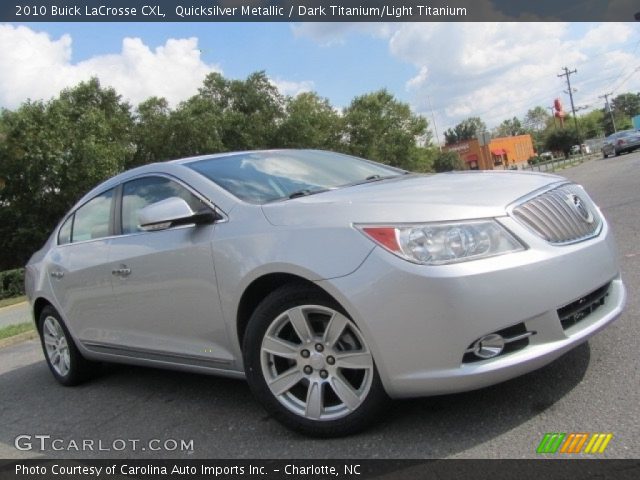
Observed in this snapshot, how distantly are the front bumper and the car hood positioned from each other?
18 centimetres

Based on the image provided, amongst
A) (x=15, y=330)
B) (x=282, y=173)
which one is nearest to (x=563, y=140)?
(x=15, y=330)

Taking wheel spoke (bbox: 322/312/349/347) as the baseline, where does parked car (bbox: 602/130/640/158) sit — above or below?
above

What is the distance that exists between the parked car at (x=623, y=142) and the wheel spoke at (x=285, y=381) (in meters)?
38.7

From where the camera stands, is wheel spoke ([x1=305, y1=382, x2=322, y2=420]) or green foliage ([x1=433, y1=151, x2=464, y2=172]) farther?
green foliage ([x1=433, y1=151, x2=464, y2=172])

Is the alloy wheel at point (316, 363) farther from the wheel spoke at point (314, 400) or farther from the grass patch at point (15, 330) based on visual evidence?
the grass patch at point (15, 330)

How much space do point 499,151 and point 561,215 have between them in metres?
96.3

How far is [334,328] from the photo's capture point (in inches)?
117

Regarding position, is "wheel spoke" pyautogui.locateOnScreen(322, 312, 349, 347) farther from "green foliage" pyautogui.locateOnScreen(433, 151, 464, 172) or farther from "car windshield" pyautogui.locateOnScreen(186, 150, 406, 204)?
"green foliage" pyautogui.locateOnScreen(433, 151, 464, 172)

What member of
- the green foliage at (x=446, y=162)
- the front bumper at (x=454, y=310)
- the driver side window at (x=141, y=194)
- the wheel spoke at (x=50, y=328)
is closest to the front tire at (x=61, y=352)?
the wheel spoke at (x=50, y=328)

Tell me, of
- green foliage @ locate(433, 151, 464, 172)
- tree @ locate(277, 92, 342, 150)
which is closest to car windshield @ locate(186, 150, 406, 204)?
tree @ locate(277, 92, 342, 150)

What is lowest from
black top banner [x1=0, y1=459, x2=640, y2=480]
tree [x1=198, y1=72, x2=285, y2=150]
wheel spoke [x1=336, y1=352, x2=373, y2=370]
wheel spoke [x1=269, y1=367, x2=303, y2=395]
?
black top banner [x1=0, y1=459, x2=640, y2=480]

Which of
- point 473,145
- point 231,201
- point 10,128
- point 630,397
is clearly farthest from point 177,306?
point 473,145

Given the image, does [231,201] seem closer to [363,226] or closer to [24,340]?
[363,226]

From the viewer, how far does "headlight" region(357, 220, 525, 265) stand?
106 inches
